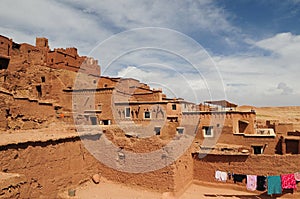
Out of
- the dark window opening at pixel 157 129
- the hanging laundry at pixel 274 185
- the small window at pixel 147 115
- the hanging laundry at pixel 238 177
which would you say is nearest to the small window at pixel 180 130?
the dark window opening at pixel 157 129

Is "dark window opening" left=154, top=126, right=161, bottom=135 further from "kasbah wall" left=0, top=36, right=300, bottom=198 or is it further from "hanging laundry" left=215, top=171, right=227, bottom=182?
"hanging laundry" left=215, top=171, right=227, bottom=182

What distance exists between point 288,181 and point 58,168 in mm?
10931

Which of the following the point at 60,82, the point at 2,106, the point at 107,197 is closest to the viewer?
the point at 107,197

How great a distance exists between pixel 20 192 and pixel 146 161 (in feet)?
22.7

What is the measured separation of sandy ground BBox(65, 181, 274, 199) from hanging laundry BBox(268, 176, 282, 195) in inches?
28.9

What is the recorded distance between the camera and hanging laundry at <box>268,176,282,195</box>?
1246 centimetres

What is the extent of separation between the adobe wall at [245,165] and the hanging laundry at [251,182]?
0.23 metres

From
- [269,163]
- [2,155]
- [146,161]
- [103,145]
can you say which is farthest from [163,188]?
[2,155]

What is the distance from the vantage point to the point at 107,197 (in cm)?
1135

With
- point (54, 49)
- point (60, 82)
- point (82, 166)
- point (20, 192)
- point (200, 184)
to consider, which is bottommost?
point (200, 184)

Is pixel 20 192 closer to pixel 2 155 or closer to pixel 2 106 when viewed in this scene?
pixel 2 155

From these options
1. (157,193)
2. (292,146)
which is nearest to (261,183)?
(292,146)

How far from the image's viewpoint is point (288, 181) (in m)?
12.5

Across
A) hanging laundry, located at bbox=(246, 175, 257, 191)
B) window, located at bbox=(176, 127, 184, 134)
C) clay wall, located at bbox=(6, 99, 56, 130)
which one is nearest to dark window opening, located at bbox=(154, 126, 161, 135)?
window, located at bbox=(176, 127, 184, 134)
